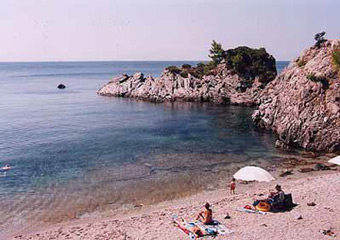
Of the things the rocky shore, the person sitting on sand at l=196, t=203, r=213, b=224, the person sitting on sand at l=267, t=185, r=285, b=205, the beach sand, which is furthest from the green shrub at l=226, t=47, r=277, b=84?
the person sitting on sand at l=196, t=203, r=213, b=224

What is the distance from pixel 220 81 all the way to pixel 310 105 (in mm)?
46326

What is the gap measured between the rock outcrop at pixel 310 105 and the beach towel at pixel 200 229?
25.9m

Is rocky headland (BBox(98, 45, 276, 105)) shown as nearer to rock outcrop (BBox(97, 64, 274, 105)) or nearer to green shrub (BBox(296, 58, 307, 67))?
rock outcrop (BBox(97, 64, 274, 105))

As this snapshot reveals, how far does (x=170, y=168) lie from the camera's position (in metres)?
37.3

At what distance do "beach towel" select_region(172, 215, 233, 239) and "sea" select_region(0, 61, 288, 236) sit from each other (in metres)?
6.84

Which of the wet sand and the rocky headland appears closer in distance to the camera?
the wet sand

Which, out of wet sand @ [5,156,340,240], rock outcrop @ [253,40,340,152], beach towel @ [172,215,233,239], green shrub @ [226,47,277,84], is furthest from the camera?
A: green shrub @ [226,47,277,84]

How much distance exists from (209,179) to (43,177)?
1553 cm

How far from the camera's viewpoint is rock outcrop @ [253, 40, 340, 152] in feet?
143

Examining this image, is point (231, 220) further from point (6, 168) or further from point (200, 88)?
point (200, 88)

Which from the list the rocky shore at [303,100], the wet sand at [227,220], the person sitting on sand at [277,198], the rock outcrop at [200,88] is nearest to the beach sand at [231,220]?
the wet sand at [227,220]

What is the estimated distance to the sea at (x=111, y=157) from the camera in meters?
28.7

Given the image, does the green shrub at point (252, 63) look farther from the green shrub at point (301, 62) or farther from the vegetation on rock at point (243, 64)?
the green shrub at point (301, 62)

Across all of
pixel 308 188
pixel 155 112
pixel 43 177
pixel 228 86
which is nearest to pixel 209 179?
pixel 308 188
